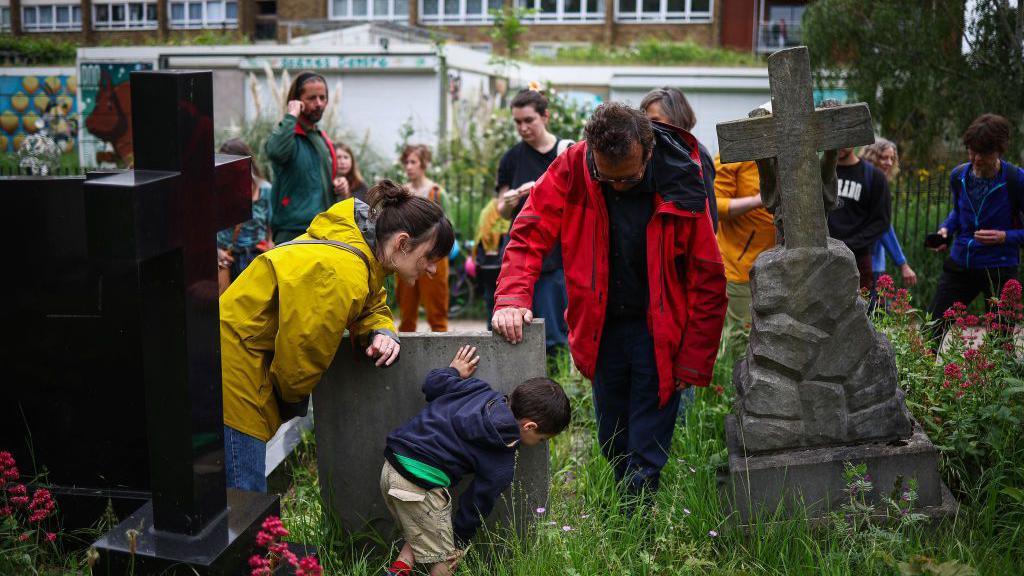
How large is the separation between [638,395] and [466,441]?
2.95 ft

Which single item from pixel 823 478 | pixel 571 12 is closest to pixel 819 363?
pixel 823 478

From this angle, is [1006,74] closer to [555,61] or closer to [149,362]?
[149,362]

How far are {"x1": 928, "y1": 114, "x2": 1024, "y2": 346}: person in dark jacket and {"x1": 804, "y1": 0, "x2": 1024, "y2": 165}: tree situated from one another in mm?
3842

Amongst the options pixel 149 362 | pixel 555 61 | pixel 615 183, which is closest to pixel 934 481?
pixel 615 183

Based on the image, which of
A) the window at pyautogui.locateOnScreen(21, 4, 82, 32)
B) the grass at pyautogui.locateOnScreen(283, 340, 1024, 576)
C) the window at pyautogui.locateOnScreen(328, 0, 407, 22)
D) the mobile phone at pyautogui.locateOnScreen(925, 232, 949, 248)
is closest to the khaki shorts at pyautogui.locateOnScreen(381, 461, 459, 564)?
the grass at pyautogui.locateOnScreen(283, 340, 1024, 576)

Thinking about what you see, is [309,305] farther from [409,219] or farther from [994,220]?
[994,220]

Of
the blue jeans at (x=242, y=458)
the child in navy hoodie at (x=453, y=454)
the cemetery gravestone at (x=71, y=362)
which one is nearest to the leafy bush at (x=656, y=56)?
the cemetery gravestone at (x=71, y=362)

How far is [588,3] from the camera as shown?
4081 centimetres

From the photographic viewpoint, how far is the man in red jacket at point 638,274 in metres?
3.52

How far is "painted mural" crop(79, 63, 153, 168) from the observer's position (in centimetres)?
1675

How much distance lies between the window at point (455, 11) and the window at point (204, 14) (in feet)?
27.1

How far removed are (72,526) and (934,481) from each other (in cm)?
335

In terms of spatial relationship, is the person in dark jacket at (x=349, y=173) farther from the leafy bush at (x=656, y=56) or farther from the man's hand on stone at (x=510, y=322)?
the leafy bush at (x=656, y=56)

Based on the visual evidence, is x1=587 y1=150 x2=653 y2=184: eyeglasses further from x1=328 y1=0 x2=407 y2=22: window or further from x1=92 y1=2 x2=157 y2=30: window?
x1=328 y1=0 x2=407 y2=22: window
